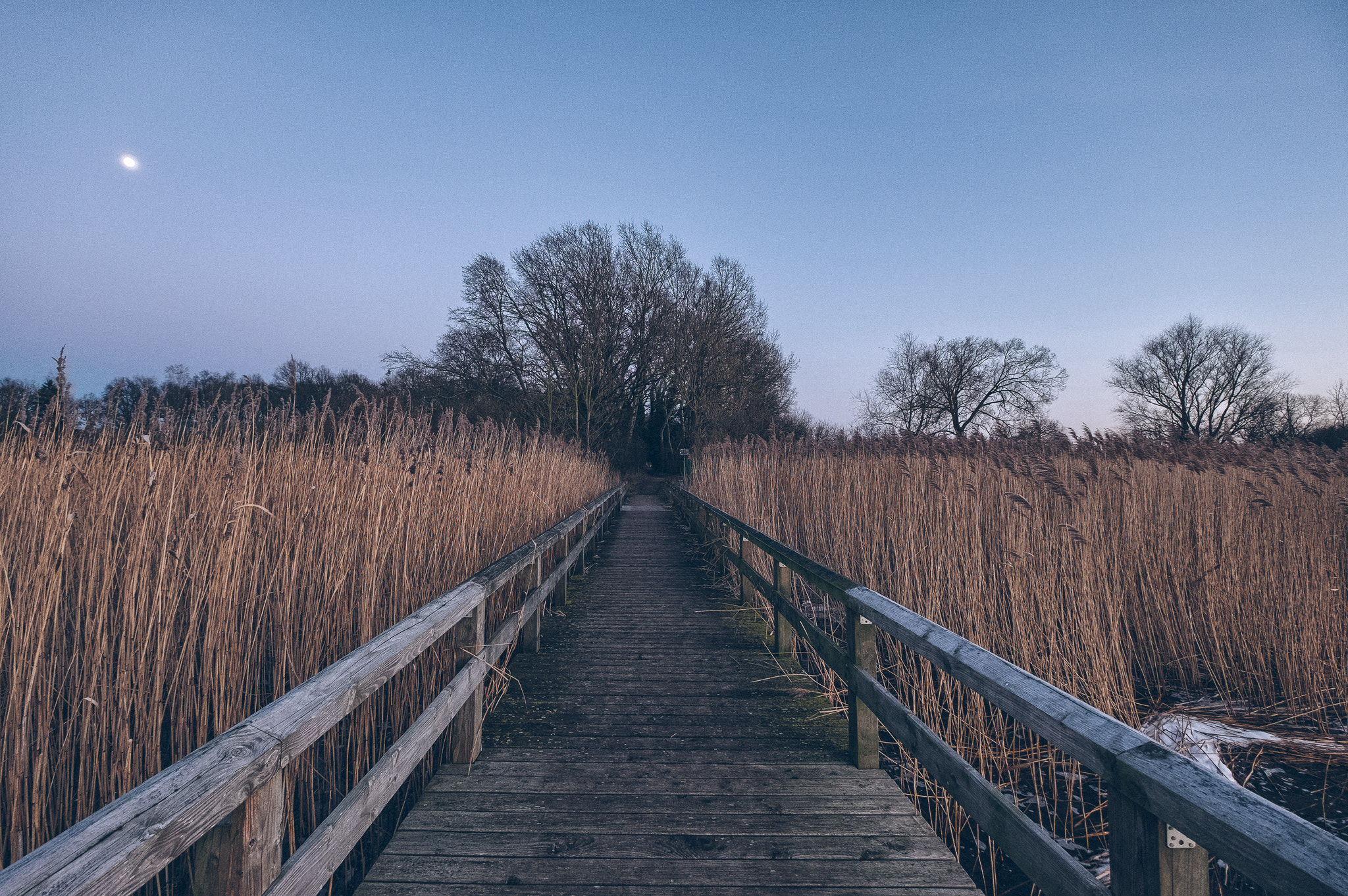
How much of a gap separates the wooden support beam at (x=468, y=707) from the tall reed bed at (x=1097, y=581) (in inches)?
73.5

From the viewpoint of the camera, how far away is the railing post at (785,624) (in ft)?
12.8

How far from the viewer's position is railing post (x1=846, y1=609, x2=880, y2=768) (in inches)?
101

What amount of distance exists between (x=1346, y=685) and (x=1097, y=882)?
349cm

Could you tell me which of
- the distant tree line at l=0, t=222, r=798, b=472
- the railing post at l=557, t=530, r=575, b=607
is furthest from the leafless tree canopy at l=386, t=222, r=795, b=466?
the railing post at l=557, t=530, r=575, b=607

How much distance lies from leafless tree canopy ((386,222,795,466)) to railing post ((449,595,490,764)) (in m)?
17.3

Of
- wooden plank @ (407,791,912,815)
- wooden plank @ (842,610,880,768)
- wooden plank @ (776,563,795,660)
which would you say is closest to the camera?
wooden plank @ (407,791,912,815)

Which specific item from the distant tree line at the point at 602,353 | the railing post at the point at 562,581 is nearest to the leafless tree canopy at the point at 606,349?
the distant tree line at the point at 602,353

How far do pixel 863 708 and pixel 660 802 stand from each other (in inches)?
37.8

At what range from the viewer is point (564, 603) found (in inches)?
218

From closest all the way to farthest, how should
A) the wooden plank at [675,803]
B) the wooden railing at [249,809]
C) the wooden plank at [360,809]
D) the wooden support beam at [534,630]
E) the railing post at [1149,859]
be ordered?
the wooden railing at [249,809]
the railing post at [1149,859]
the wooden plank at [360,809]
the wooden plank at [675,803]
the wooden support beam at [534,630]

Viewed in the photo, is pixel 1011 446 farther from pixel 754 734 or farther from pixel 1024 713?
pixel 1024 713

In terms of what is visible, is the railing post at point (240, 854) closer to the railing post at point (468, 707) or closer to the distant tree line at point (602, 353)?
the railing post at point (468, 707)

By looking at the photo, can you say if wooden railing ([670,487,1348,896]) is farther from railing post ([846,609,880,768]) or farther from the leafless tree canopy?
the leafless tree canopy

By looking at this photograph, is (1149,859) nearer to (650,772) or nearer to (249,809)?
(249,809)
